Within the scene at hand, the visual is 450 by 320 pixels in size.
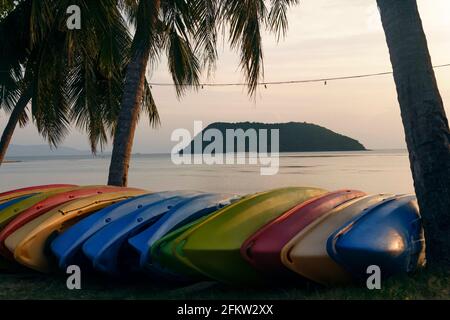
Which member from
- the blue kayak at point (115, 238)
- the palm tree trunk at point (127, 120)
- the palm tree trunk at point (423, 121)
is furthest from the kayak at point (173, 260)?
the palm tree trunk at point (127, 120)

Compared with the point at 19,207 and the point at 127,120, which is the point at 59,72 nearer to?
the point at 127,120

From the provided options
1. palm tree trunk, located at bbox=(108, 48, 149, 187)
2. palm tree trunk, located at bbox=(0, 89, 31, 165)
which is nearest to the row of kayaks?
palm tree trunk, located at bbox=(108, 48, 149, 187)

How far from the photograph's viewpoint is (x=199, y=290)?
506 cm

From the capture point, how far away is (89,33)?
951 cm

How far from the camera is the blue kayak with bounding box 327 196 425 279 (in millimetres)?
4465

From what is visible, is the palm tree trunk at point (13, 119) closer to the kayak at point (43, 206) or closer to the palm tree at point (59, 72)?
the palm tree at point (59, 72)

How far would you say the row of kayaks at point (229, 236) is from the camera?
4648 millimetres

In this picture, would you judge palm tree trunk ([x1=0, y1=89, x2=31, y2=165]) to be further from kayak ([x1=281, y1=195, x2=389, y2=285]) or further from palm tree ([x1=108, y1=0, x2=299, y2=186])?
kayak ([x1=281, y1=195, x2=389, y2=285])

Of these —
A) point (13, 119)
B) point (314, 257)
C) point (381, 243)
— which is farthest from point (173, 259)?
point (13, 119)

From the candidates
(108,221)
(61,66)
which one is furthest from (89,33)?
(108,221)

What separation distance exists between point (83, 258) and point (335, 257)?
2759mm

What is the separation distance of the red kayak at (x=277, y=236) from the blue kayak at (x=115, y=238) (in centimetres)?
137

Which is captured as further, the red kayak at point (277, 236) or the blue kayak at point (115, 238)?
the blue kayak at point (115, 238)

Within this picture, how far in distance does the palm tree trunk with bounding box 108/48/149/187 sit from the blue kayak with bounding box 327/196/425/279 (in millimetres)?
5052
